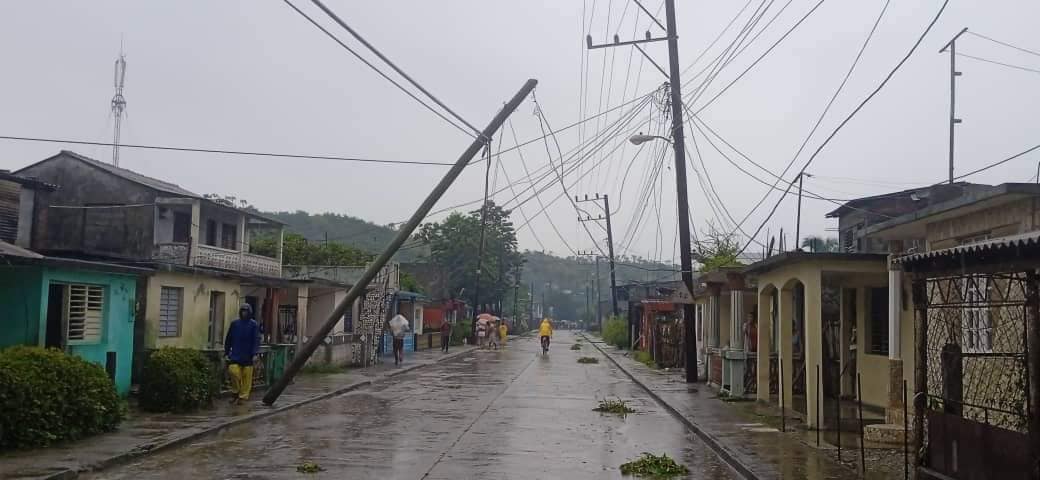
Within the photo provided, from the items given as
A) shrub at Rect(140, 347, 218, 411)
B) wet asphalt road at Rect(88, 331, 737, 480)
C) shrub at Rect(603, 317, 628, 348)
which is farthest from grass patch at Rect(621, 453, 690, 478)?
shrub at Rect(603, 317, 628, 348)

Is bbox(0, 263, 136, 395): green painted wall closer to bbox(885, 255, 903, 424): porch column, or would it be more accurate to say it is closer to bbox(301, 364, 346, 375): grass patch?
bbox(301, 364, 346, 375): grass patch

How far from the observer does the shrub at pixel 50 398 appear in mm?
11828

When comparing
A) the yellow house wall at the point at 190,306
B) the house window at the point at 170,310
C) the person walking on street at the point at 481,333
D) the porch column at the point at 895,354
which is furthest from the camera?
the person walking on street at the point at 481,333

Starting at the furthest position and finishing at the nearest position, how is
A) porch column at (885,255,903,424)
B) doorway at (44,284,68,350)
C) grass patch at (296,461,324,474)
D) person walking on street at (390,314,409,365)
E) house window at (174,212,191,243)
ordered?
person walking on street at (390,314,409,365), house window at (174,212,191,243), doorway at (44,284,68,350), porch column at (885,255,903,424), grass patch at (296,461,324,474)

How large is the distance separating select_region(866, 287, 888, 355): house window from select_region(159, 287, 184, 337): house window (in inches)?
568

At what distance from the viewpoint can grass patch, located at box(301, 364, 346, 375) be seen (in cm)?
2901

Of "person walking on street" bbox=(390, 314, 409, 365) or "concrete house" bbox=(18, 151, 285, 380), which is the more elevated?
"concrete house" bbox=(18, 151, 285, 380)

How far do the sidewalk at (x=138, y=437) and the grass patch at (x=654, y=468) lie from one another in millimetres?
6359

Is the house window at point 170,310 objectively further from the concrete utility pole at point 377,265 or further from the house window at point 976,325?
the house window at point 976,325

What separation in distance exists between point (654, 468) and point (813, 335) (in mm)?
5666

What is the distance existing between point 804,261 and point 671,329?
21.1 m

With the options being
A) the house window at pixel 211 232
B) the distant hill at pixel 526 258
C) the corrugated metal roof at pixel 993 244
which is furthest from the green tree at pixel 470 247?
the corrugated metal roof at pixel 993 244

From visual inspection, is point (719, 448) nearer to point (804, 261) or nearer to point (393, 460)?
point (804, 261)

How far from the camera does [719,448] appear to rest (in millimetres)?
14094
